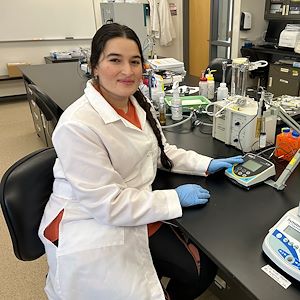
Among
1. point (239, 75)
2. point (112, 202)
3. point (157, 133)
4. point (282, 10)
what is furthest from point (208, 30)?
point (112, 202)

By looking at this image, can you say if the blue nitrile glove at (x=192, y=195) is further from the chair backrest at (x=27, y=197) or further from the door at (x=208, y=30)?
the door at (x=208, y=30)

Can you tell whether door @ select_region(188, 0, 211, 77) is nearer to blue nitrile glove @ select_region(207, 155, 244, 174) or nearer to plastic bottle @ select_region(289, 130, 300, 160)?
plastic bottle @ select_region(289, 130, 300, 160)

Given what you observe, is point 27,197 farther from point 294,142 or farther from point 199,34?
point 199,34

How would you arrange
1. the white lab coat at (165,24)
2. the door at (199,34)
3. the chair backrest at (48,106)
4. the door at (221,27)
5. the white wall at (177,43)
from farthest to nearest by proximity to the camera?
1. the white wall at (177,43)
2. the white lab coat at (165,24)
3. the door at (199,34)
4. the door at (221,27)
5. the chair backrest at (48,106)

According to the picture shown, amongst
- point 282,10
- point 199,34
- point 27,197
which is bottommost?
point 27,197

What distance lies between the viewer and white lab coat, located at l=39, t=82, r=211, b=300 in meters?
0.92

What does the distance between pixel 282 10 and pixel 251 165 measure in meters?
3.87

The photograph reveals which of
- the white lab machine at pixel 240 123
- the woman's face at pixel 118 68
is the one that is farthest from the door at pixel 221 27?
the woman's face at pixel 118 68

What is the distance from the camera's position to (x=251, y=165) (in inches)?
44.1

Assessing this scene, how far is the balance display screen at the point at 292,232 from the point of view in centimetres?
74

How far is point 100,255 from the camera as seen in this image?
3.02ft

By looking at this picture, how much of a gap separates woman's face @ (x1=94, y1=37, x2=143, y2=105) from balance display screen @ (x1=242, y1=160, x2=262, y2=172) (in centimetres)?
53

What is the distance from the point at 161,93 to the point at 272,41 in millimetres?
3414

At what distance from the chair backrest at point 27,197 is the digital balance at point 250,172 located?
691 mm
